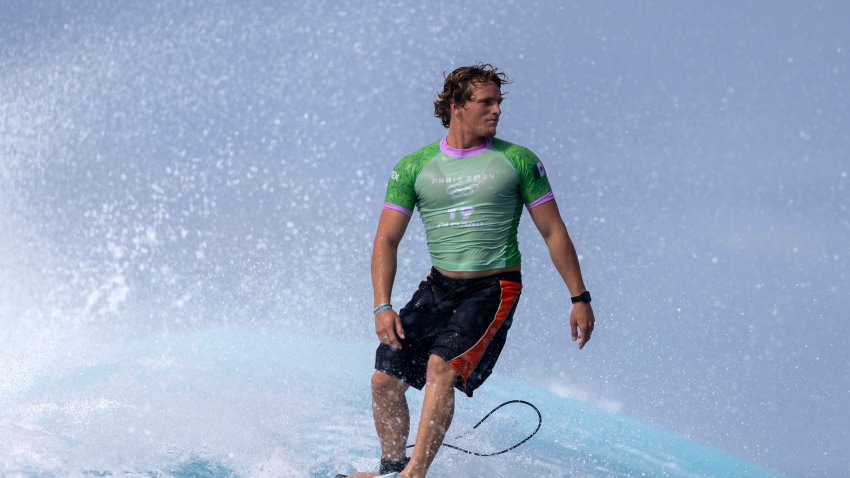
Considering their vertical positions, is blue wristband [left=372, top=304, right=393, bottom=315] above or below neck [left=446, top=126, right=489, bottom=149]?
below

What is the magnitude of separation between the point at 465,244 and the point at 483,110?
34.9 inches

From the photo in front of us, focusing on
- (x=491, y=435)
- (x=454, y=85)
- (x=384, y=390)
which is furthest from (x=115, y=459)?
(x=491, y=435)

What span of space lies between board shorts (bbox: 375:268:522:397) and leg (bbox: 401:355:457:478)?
0.09 meters

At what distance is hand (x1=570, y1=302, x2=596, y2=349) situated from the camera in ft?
18.7

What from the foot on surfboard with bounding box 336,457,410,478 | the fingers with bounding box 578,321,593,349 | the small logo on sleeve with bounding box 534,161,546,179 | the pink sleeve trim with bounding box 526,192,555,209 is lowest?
the foot on surfboard with bounding box 336,457,410,478

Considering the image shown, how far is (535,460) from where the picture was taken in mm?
10320

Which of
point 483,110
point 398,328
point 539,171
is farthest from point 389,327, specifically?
point 483,110

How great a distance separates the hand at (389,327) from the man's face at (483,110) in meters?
1.31

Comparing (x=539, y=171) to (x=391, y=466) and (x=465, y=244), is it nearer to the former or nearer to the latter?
(x=465, y=244)

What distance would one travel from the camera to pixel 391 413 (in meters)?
5.99

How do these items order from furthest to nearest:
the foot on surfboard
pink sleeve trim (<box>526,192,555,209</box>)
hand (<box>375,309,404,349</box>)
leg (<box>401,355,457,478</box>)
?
the foot on surfboard → pink sleeve trim (<box>526,192,555,209</box>) → hand (<box>375,309,404,349</box>) → leg (<box>401,355,457,478</box>)

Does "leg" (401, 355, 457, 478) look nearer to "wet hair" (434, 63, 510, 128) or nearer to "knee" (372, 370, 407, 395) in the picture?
"knee" (372, 370, 407, 395)

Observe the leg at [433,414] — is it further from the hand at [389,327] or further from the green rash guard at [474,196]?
the green rash guard at [474,196]

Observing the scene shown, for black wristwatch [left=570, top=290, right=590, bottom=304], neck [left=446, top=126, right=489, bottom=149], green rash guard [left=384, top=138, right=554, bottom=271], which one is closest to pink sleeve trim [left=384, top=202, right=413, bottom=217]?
green rash guard [left=384, top=138, right=554, bottom=271]
